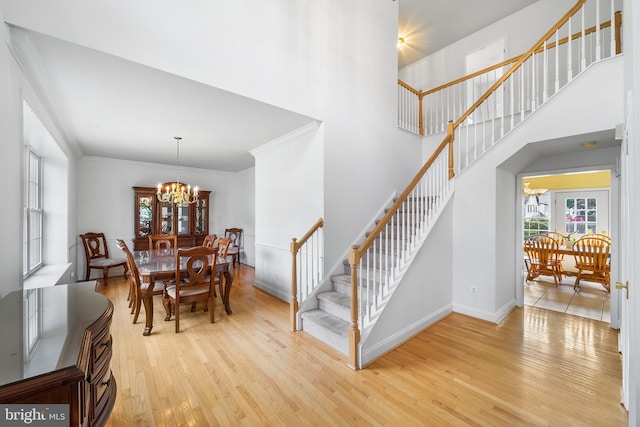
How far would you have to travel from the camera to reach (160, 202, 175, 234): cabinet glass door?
20.4 feet

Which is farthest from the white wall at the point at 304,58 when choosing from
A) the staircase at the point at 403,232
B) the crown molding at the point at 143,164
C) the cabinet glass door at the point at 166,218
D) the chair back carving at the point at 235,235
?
the crown molding at the point at 143,164

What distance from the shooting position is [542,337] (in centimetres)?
297

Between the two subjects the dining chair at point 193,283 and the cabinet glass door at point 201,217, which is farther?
the cabinet glass door at point 201,217

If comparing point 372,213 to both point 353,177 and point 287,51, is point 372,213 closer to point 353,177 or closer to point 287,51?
point 353,177

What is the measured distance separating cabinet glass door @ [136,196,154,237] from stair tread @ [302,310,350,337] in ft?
16.1

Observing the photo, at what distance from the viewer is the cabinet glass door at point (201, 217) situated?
6.74 metres

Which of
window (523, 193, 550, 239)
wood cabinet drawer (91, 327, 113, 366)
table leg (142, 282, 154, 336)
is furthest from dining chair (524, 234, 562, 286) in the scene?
table leg (142, 282, 154, 336)

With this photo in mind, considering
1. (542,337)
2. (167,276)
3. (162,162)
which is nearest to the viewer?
(542,337)

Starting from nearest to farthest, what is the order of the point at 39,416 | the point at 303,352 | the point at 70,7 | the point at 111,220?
the point at 39,416 → the point at 70,7 → the point at 303,352 → the point at 111,220

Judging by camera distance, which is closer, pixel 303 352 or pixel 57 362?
pixel 57 362

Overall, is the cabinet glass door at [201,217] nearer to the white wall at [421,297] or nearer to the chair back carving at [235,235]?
the chair back carving at [235,235]

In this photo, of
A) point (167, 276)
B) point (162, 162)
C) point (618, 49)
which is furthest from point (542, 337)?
point (162, 162)

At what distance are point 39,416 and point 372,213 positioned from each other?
147 inches

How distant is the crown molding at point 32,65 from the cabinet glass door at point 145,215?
315 centimetres
